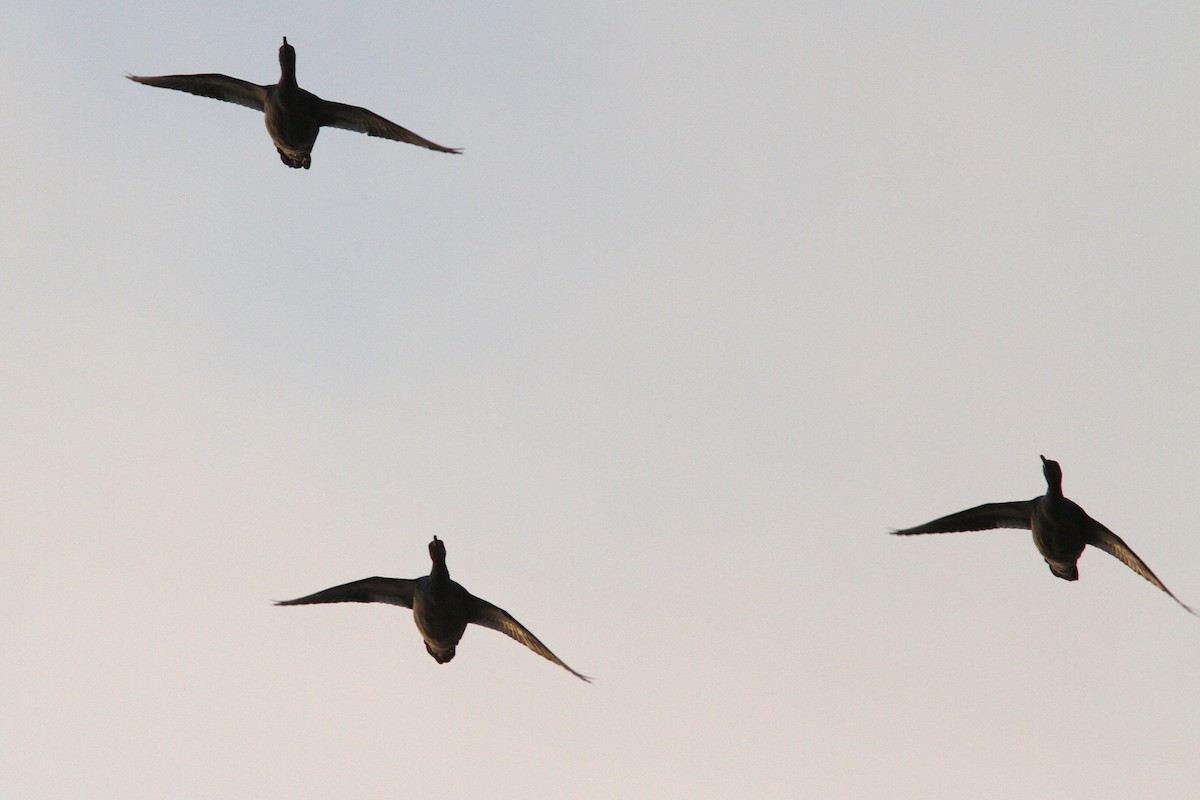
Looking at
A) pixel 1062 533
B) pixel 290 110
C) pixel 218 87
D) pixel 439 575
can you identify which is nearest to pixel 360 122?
pixel 290 110

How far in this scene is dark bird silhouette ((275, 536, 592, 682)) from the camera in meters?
19.2

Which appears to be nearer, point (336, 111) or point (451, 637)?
A: point (451, 637)

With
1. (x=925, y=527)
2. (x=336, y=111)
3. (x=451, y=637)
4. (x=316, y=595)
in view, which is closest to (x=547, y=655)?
(x=451, y=637)

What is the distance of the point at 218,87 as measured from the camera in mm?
20719

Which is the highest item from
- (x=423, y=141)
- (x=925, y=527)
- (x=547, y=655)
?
(x=423, y=141)

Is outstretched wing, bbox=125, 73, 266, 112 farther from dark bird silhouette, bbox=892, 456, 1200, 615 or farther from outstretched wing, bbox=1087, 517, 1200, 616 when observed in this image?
outstretched wing, bbox=1087, 517, 1200, 616

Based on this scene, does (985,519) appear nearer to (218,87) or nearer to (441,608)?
(441,608)

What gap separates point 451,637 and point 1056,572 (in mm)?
9572

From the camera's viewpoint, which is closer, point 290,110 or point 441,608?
point 441,608

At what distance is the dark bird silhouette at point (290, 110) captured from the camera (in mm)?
20125

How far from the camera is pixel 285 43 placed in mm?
20016

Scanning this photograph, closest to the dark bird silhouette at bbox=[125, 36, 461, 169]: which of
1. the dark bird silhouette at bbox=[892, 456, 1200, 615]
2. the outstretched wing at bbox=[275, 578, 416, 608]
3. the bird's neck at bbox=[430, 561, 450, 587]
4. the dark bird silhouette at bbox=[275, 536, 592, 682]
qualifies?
the bird's neck at bbox=[430, 561, 450, 587]

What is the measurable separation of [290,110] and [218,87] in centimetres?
151

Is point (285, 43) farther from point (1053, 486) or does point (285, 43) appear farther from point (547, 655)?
point (1053, 486)
